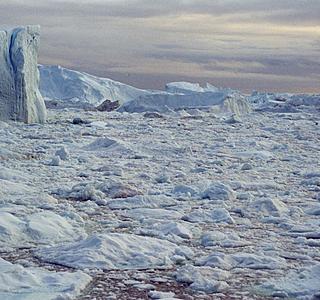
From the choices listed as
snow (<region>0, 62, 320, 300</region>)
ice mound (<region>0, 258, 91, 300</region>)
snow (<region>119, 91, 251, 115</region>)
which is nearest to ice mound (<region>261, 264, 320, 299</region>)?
snow (<region>0, 62, 320, 300</region>)

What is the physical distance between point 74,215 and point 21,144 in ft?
18.0

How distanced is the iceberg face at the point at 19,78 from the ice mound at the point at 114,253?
1077 centimetres

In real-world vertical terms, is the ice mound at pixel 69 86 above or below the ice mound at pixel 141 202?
below

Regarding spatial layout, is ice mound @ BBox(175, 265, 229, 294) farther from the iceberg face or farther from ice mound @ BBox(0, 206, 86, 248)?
the iceberg face

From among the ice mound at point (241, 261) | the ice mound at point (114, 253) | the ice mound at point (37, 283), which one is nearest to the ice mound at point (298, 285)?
the ice mound at point (241, 261)

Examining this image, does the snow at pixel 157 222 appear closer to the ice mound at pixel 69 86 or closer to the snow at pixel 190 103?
the snow at pixel 190 103

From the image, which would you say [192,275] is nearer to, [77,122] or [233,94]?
[77,122]

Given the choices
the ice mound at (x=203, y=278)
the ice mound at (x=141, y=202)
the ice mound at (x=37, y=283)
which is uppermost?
the ice mound at (x=37, y=283)

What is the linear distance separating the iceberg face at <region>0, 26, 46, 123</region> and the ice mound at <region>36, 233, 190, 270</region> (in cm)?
1077

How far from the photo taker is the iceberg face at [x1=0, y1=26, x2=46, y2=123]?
47.4ft

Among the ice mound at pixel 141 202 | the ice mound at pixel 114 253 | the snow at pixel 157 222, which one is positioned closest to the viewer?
the snow at pixel 157 222

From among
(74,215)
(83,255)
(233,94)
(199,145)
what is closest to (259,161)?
(199,145)

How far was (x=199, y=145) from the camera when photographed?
1130cm

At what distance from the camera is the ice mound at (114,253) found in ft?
12.4
